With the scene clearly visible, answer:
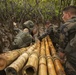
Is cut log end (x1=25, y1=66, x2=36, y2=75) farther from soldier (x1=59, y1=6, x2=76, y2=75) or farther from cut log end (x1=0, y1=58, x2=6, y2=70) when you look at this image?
soldier (x1=59, y1=6, x2=76, y2=75)

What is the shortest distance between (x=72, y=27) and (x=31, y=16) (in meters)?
14.4

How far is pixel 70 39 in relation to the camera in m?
5.14

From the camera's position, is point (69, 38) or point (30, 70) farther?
point (69, 38)

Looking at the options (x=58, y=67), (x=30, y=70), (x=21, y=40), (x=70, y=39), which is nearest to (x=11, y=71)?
(x=30, y=70)

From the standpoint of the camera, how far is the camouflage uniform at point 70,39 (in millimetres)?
4930

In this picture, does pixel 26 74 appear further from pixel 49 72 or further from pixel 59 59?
pixel 59 59

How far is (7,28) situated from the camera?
1082 cm

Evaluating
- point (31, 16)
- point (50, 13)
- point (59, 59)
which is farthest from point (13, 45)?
point (50, 13)

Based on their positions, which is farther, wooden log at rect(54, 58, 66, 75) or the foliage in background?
the foliage in background

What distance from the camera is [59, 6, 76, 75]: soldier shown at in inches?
195

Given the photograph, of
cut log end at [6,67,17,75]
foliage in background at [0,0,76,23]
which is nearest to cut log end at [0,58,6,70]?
cut log end at [6,67,17,75]

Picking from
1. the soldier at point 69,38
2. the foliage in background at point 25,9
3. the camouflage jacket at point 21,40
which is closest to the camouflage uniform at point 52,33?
the camouflage jacket at point 21,40

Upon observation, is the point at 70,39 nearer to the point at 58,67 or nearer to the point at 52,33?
the point at 58,67

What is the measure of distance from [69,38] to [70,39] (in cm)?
4
